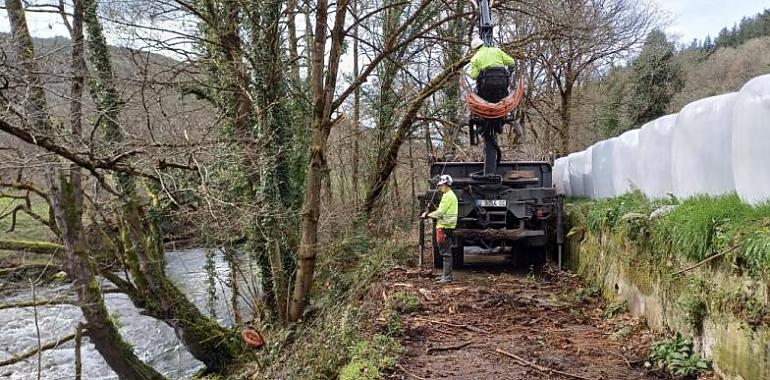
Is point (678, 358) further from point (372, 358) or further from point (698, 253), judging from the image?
point (372, 358)

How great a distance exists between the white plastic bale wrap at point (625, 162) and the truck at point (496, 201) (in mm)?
1170

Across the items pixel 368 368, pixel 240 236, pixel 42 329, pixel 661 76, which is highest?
pixel 661 76

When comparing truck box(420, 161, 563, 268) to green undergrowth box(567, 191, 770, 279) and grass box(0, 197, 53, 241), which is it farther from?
grass box(0, 197, 53, 241)

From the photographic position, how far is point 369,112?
17.1 metres

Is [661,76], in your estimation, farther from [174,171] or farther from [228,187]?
[174,171]

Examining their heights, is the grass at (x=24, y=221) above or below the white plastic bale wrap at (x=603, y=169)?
below

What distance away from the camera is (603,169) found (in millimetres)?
8758

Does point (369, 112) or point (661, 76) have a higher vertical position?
point (661, 76)

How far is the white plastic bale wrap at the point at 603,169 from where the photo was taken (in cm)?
848

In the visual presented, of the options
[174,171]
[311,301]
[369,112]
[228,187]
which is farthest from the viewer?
[369,112]

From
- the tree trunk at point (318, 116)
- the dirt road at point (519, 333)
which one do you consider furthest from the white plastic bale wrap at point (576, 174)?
the tree trunk at point (318, 116)

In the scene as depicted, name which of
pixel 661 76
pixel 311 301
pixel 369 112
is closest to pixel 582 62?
pixel 661 76

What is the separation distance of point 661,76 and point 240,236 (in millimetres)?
20065

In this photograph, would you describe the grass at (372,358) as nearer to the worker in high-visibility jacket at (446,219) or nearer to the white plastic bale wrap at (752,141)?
the worker in high-visibility jacket at (446,219)
